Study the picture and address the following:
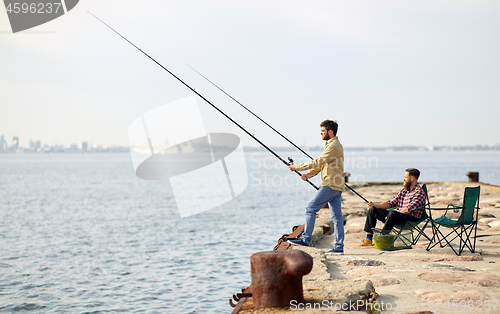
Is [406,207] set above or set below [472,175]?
below

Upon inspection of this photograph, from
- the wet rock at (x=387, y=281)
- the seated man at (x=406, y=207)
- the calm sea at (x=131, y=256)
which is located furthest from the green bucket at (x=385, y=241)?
the calm sea at (x=131, y=256)

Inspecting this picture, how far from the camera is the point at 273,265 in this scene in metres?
3.56

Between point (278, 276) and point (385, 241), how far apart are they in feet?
11.5

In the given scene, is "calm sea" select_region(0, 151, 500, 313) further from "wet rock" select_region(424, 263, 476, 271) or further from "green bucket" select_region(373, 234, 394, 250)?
"wet rock" select_region(424, 263, 476, 271)

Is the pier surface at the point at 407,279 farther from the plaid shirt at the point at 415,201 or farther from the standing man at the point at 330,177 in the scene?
the plaid shirt at the point at 415,201

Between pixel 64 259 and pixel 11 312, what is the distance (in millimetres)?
6273

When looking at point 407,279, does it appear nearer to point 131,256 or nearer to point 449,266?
point 449,266

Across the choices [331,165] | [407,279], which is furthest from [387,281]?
[331,165]

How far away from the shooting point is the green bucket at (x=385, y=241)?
21.5ft

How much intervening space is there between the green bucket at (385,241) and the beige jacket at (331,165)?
3.33ft

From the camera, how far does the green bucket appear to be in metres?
6.55

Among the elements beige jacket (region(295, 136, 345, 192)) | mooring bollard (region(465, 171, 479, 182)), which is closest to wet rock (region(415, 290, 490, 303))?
beige jacket (region(295, 136, 345, 192))

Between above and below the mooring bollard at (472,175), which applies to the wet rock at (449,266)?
below

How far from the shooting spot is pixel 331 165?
6.26m
